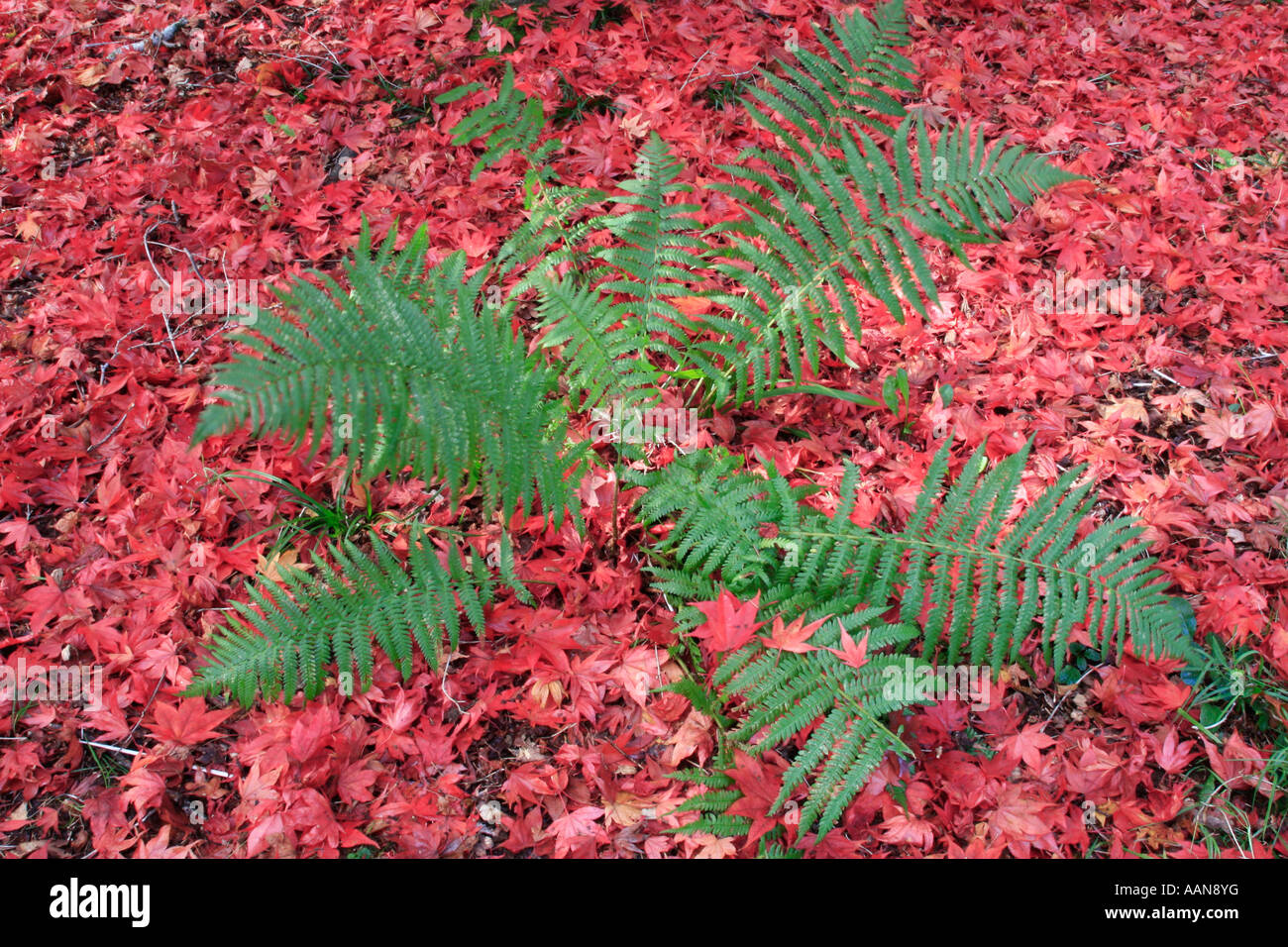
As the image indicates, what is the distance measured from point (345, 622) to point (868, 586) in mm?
1369

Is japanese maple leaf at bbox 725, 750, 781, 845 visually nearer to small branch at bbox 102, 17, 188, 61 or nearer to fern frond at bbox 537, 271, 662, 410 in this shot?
fern frond at bbox 537, 271, 662, 410

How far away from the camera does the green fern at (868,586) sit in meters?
1.79

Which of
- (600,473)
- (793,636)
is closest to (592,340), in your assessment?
(600,473)

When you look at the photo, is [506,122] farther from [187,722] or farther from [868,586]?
[187,722]

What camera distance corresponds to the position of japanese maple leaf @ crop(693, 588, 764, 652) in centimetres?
192

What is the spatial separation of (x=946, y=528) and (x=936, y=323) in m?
1.20

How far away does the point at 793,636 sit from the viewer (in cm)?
188

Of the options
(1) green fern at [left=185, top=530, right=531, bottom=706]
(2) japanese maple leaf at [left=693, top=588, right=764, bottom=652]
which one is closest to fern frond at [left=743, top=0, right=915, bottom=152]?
(2) japanese maple leaf at [left=693, top=588, right=764, bottom=652]

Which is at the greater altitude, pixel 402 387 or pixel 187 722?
pixel 402 387

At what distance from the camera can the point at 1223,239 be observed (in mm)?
Result: 3150

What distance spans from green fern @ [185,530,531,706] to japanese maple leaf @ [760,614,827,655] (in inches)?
25.3

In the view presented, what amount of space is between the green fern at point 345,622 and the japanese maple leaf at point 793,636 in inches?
25.3

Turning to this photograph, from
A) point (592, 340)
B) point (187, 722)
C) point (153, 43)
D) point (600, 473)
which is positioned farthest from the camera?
point (153, 43)

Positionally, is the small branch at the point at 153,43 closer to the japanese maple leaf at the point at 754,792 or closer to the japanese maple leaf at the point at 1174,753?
the japanese maple leaf at the point at 754,792
